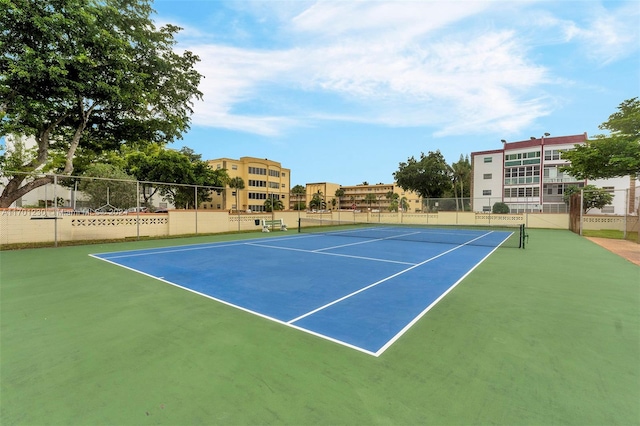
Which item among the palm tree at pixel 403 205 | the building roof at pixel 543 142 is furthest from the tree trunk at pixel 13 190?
the building roof at pixel 543 142

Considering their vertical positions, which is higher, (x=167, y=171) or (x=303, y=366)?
(x=167, y=171)

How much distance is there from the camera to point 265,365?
2.90 m

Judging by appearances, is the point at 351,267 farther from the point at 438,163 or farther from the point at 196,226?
the point at 438,163

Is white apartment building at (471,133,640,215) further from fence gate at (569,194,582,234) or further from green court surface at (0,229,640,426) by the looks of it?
green court surface at (0,229,640,426)

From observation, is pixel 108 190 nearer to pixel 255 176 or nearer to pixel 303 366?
pixel 303 366

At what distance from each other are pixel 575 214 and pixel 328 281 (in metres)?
23.4

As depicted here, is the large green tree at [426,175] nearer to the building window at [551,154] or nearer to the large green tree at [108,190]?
the building window at [551,154]

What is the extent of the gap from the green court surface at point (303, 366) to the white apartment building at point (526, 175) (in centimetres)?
3974

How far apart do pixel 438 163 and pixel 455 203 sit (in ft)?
49.5

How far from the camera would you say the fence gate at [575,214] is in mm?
20263

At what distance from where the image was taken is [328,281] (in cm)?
628

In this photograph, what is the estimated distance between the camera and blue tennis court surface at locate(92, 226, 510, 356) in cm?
400

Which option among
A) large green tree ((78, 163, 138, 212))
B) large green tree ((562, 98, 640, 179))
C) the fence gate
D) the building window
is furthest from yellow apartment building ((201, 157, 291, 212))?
large green tree ((562, 98, 640, 179))

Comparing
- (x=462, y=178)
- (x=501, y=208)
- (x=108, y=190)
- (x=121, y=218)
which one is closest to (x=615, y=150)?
(x=501, y=208)
